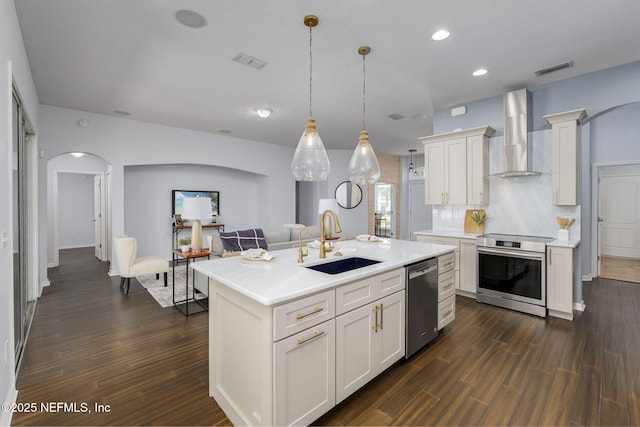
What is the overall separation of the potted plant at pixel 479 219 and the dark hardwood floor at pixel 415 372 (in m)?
1.17

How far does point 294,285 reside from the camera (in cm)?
173

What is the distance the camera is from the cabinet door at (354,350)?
1.89m

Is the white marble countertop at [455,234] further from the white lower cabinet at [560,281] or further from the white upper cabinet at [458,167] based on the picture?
the white lower cabinet at [560,281]

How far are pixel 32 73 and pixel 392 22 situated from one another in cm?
412

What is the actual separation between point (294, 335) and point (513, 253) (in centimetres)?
324

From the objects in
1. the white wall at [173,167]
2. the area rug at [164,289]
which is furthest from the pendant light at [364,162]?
the white wall at [173,167]

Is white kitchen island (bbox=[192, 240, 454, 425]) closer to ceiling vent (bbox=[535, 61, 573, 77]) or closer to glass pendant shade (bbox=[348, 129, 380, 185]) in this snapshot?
glass pendant shade (bbox=[348, 129, 380, 185])

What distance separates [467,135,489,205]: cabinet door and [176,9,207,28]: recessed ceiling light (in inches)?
145

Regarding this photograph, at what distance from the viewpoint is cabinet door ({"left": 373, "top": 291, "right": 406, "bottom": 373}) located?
2.19m

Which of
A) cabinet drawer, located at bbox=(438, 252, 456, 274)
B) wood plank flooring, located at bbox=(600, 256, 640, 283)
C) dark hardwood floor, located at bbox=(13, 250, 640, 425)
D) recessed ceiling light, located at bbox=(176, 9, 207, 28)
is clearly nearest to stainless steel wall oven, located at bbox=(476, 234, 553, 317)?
dark hardwood floor, located at bbox=(13, 250, 640, 425)

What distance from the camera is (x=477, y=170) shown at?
14.0 ft

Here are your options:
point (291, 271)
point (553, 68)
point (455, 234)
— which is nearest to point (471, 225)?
point (455, 234)

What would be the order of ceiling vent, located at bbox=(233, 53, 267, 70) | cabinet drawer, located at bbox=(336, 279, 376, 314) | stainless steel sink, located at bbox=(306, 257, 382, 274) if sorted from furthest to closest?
ceiling vent, located at bbox=(233, 53, 267, 70) → stainless steel sink, located at bbox=(306, 257, 382, 274) → cabinet drawer, located at bbox=(336, 279, 376, 314)

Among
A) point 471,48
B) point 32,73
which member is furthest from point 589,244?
point 32,73
